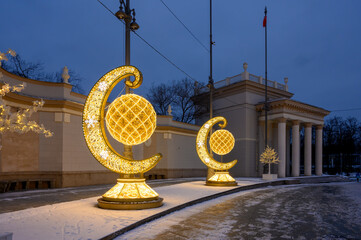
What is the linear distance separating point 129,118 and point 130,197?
247 cm

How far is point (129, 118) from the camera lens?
31.1 ft

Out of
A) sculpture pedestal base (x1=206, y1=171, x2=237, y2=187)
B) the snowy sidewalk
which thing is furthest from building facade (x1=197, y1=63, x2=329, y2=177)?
the snowy sidewalk

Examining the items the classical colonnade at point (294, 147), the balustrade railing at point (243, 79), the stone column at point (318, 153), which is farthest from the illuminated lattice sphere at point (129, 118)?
the stone column at point (318, 153)

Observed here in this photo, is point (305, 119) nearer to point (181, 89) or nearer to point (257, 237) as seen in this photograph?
point (181, 89)

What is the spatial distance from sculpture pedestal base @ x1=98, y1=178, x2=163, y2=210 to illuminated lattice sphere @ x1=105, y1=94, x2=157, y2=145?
1412 mm

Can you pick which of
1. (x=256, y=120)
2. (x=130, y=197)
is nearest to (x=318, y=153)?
(x=256, y=120)

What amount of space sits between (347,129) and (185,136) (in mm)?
44645

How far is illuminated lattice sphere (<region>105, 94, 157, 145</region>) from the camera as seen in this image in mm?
9484

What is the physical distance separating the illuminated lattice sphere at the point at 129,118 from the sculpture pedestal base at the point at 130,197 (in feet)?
4.63

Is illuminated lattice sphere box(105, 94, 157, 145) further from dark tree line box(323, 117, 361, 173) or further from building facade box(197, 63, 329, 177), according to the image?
dark tree line box(323, 117, 361, 173)

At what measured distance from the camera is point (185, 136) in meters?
29.0

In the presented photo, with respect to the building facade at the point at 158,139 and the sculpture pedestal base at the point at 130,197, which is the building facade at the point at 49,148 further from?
the sculpture pedestal base at the point at 130,197

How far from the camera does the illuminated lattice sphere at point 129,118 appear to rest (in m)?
9.48

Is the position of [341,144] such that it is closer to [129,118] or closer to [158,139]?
[158,139]
